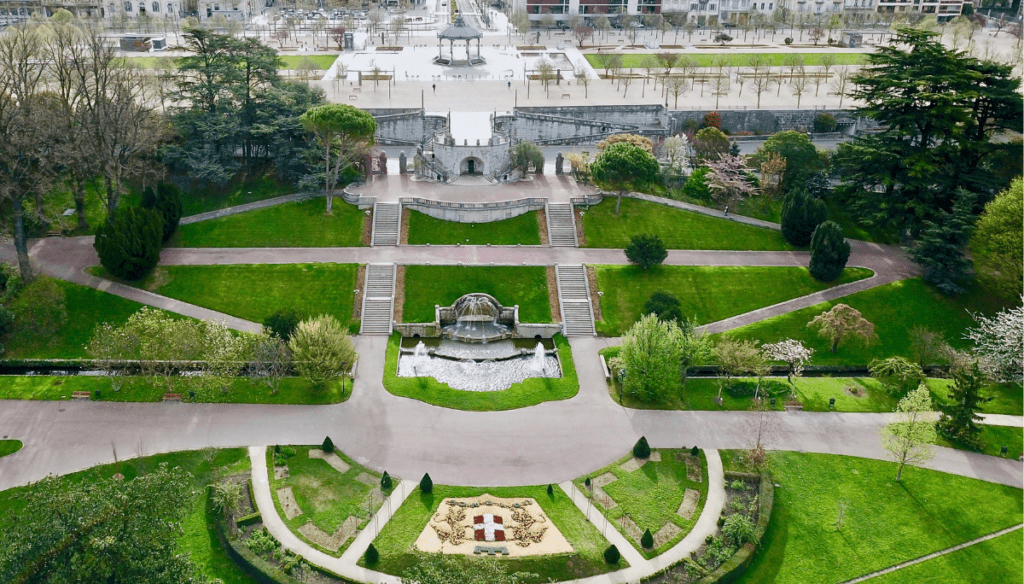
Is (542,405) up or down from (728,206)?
down

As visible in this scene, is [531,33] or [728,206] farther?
[531,33]

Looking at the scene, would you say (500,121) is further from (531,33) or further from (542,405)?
(531,33)

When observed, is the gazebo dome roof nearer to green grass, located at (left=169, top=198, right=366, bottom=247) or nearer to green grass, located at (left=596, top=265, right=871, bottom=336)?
green grass, located at (left=169, top=198, right=366, bottom=247)

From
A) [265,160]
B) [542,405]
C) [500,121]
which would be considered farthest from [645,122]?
[542,405]

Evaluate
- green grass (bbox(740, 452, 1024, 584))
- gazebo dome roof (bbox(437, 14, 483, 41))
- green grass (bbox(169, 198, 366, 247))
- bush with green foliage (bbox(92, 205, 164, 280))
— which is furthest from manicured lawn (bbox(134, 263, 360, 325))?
gazebo dome roof (bbox(437, 14, 483, 41))

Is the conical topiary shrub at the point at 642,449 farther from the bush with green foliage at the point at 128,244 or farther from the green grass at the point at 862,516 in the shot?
the bush with green foliage at the point at 128,244

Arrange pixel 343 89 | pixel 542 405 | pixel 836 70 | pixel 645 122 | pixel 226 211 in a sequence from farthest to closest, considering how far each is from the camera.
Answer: pixel 836 70 → pixel 343 89 → pixel 645 122 → pixel 226 211 → pixel 542 405
